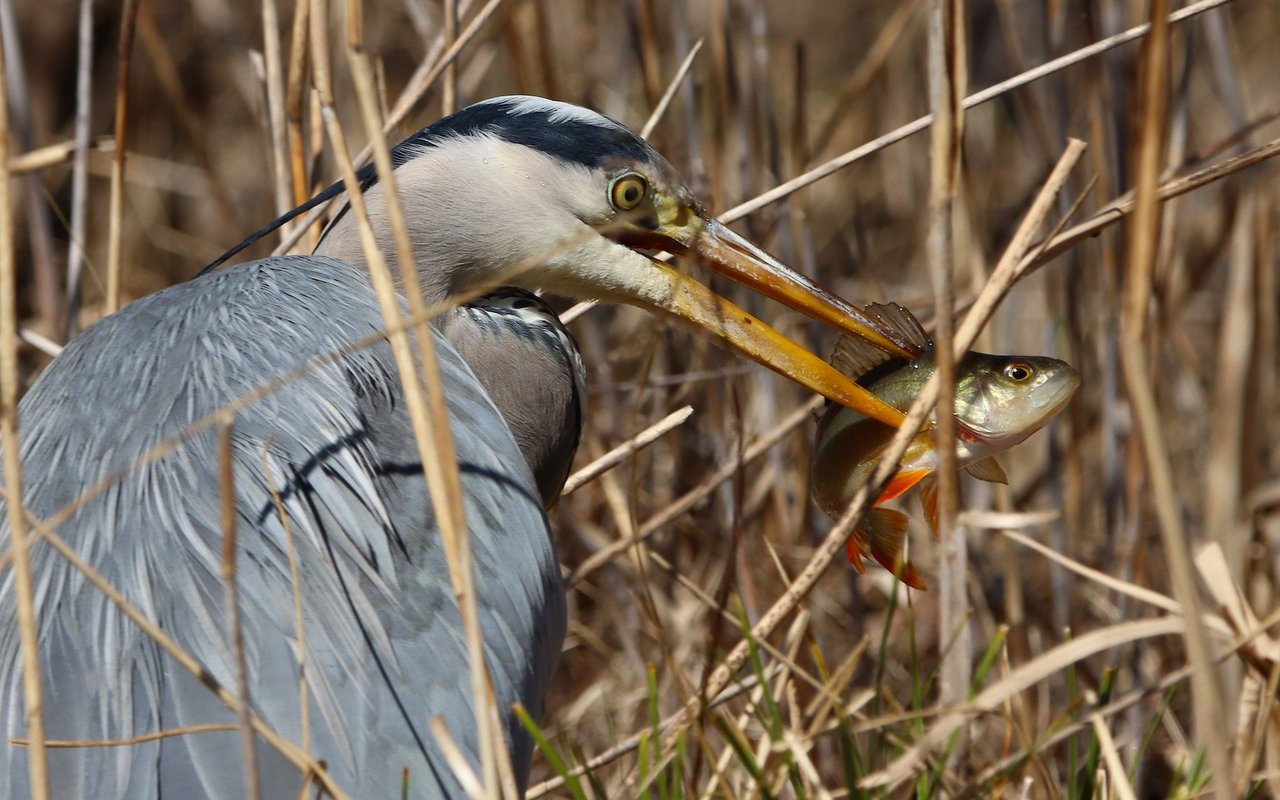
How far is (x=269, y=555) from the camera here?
1462 millimetres

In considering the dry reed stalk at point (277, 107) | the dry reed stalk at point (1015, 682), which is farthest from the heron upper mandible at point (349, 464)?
the dry reed stalk at point (1015, 682)

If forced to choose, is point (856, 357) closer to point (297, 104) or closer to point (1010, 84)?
point (1010, 84)

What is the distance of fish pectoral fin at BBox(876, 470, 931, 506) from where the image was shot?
1.58 m

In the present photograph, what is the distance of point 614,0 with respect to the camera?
398 centimetres

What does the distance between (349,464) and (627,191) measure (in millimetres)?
578

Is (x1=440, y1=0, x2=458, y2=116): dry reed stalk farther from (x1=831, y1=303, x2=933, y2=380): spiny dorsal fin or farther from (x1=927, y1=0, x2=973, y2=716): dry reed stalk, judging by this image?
A: (x1=927, y1=0, x2=973, y2=716): dry reed stalk

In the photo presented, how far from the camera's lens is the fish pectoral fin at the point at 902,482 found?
5.18ft

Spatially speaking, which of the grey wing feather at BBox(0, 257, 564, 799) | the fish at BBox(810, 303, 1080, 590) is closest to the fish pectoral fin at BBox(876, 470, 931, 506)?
the fish at BBox(810, 303, 1080, 590)

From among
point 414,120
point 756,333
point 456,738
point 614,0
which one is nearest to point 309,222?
point 756,333

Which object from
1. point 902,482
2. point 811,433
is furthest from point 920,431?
point 811,433

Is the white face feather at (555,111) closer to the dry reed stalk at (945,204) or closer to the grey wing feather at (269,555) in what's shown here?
the grey wing feather at (269,555)

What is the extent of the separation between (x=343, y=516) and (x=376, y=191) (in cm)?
57

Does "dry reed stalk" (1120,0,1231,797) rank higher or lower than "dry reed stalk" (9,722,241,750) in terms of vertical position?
higher

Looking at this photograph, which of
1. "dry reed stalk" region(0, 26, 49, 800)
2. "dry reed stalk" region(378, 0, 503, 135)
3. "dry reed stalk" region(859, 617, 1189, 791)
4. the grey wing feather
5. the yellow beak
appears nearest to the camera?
"dry reed stalk" region(0, 26, 49, 800)
